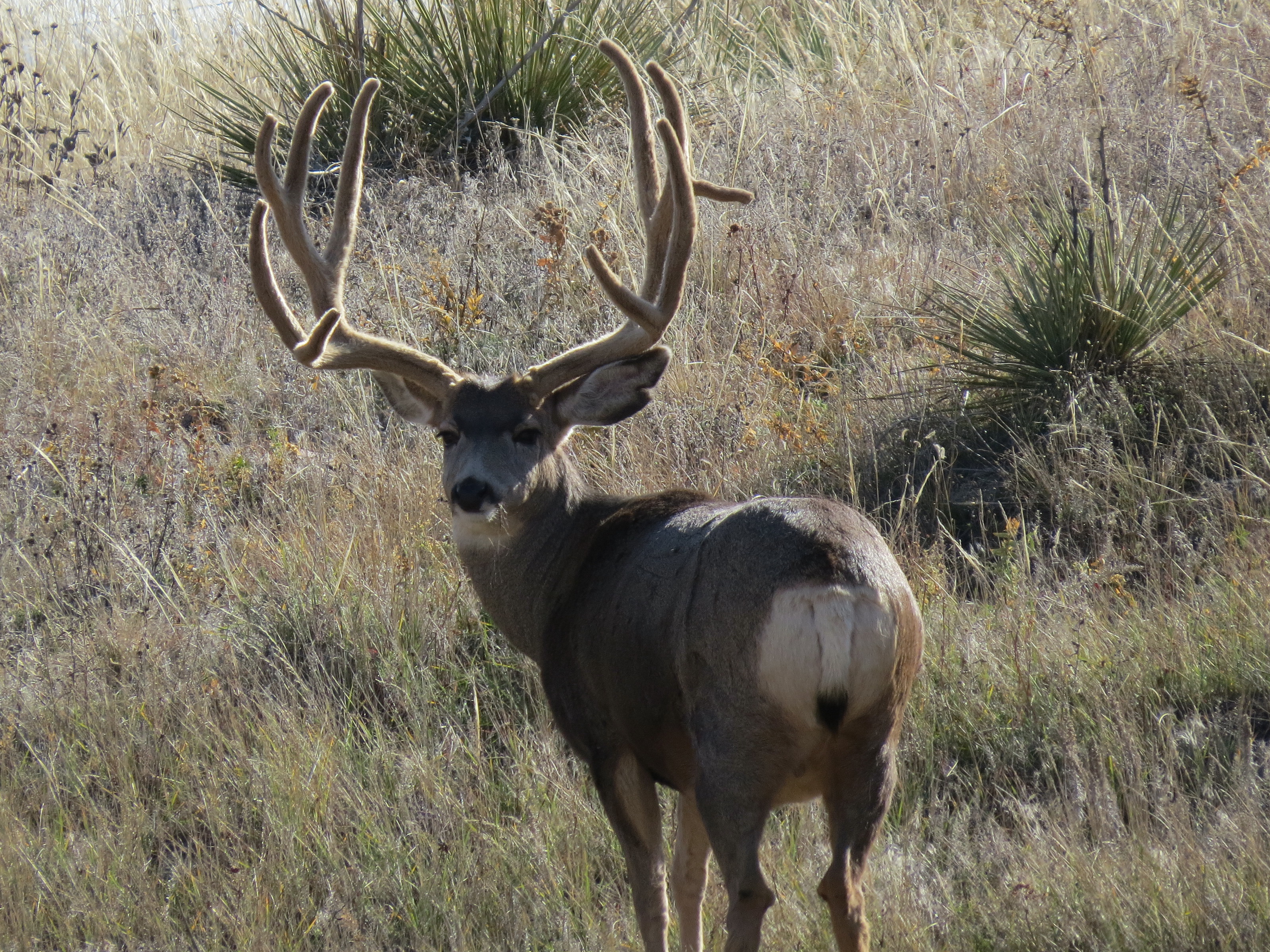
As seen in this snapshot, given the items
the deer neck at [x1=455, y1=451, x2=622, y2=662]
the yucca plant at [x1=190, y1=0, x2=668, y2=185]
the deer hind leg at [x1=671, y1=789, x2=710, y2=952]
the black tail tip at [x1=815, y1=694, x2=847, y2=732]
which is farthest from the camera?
the yucca plant at [x1=190, y1=0, x2=668, y2=185]

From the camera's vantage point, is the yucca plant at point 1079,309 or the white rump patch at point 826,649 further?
the yucca plant at point 1079,309

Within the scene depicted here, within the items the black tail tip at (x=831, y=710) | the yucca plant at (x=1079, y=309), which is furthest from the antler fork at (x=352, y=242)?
the yucca plant at (x=1079, y=309)

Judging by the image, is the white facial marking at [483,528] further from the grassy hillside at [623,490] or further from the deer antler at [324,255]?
the grassy hillside at [623,490]

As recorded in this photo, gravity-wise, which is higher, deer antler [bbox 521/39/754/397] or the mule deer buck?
deer antler [bbox 521/39/754/397]

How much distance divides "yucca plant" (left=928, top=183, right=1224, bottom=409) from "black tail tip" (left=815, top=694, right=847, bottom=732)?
322cm

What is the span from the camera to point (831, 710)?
9.59 feet

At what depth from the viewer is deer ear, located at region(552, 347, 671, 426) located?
14.2ft

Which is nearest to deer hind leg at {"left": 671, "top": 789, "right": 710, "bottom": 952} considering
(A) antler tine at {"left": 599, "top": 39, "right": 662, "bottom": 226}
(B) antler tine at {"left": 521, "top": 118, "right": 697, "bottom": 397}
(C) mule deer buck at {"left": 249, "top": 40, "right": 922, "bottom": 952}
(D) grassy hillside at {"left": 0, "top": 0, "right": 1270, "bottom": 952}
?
(C) mule deer buck at {"left": 249, "top": 40, "right": 922, "bottom": 952}

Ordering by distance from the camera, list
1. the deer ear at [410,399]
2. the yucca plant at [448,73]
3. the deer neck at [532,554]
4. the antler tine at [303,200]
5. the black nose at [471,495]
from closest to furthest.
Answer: the black nose at [471,495] → the deer neck at [532,554] → the antler tine at [303,200] → the deer ear at [410,399] → the yucca plant at [448,73]

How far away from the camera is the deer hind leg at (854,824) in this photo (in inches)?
122

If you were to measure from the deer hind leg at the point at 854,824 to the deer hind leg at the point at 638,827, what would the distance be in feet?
2.18

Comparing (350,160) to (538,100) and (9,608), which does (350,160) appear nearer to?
(9,608)

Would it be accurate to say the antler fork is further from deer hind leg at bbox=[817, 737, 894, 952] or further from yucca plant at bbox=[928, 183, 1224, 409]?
yucca plant at bbox=[928, 183, 1224, 409]

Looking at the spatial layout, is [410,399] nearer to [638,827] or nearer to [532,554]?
[532,554]
